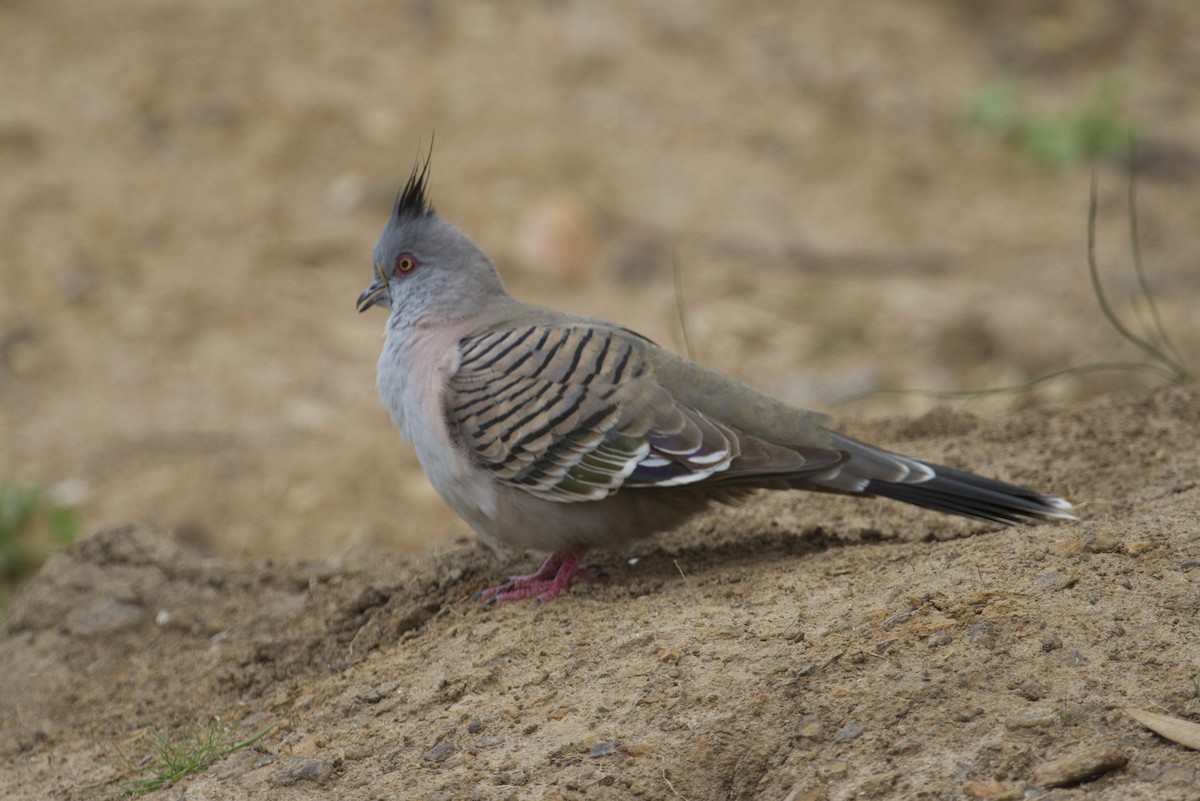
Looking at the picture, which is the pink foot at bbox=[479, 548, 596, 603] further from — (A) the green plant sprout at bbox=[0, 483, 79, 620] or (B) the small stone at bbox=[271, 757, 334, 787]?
(A) the green plant sprout at bbox=[0, 483, 79, 620]

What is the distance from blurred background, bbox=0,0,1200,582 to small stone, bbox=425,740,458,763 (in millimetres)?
3147

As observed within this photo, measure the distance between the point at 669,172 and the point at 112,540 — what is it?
600 centimetres

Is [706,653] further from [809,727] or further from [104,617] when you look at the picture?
[104,617]

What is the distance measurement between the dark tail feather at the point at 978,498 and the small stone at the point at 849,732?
1171 millimetres

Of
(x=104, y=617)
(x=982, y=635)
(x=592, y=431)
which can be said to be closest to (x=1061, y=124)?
(x=592, y=431)

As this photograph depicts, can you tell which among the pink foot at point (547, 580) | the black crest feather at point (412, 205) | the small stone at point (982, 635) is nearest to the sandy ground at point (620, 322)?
the small stone at point (982, 635)

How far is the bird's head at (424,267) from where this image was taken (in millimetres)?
4758

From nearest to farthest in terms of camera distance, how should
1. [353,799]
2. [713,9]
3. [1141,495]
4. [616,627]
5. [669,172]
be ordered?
[353,799], [616,627], [1141,495], [669,172], [713,9]

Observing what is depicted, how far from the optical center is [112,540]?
5.04m

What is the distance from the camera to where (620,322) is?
8.45m

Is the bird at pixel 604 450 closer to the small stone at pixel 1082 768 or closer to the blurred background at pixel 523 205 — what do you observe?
the small stone at pixel 1082 768

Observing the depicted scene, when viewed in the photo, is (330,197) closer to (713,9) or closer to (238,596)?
(713,9)

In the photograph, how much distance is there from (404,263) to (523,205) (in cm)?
477

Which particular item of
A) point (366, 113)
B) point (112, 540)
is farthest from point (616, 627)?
point (366, 113)
